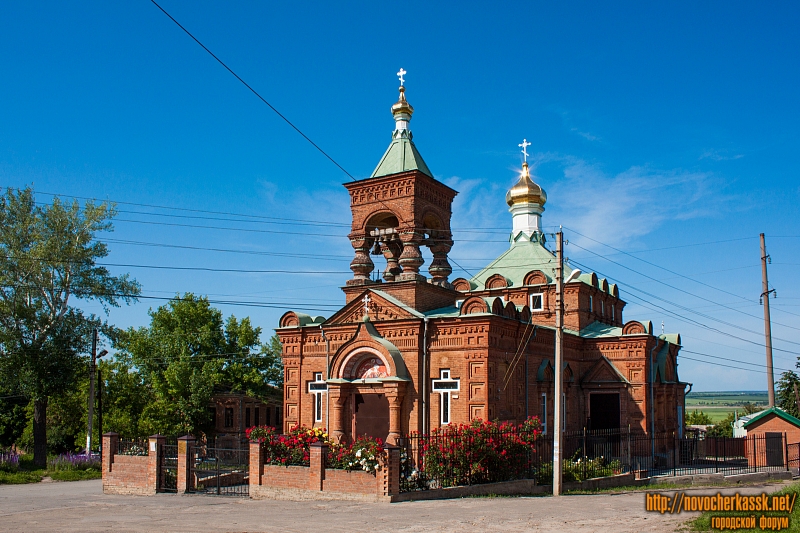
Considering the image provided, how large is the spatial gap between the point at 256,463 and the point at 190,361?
777 inches

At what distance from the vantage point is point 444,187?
2628 cm

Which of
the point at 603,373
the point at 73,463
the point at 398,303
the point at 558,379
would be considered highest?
the point at 398,303

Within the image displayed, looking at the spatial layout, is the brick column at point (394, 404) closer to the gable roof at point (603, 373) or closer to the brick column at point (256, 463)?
the brick column at point (256, 463)

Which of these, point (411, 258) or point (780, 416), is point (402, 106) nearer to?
point (411, 258)

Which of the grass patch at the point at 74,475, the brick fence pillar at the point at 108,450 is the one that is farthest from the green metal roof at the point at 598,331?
the grass patch at the point at 74,475

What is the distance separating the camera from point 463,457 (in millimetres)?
17688

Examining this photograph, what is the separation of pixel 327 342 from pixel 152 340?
16626mm

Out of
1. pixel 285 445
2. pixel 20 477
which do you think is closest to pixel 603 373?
pixel 285 445

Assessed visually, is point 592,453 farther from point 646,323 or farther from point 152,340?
point 152,340

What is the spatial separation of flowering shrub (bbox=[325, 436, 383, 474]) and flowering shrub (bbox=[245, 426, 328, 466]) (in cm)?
77

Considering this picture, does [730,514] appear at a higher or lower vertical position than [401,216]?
lower

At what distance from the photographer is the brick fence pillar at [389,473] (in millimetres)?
16156

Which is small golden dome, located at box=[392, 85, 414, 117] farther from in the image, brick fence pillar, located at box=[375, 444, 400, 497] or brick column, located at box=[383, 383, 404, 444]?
brick fence pillar, located at box=[375, 444, 400, 497]

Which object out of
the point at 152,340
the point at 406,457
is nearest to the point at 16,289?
the point at 152,340
